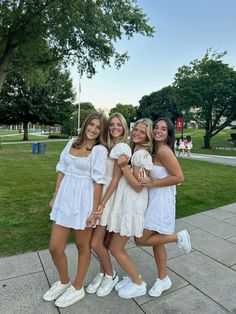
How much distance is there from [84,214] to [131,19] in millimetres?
12210

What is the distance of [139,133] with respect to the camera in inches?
100

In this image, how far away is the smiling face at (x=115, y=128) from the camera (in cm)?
247

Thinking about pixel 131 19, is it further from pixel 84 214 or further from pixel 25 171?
pixel 84 214

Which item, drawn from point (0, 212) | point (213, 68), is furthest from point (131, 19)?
point (213, 68)

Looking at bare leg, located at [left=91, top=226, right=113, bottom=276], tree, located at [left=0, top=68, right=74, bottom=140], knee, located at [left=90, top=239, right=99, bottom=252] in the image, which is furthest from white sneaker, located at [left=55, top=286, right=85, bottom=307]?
tree, located at [left=0, top=68, right=74, bottom=140]

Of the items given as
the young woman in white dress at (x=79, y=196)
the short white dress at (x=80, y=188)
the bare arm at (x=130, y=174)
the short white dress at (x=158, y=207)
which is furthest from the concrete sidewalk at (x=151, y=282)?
the bare arm at (x=130, y=174)

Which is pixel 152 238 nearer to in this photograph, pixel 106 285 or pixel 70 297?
pixel 106 285

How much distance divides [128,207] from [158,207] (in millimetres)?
328

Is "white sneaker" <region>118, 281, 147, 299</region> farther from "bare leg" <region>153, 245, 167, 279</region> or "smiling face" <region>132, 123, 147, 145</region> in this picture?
"smiling face" <region>132, 123, 147, 145</region>

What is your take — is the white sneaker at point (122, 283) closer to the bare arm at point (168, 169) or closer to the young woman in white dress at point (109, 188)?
the young woman in white dress at point (109, 188)

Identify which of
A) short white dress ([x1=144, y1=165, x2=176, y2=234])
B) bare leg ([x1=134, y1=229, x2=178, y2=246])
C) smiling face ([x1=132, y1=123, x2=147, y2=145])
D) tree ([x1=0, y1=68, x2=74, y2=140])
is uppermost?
tree ([x1=0, y1=68, x2=74, y2=140])

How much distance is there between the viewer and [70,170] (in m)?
2.43

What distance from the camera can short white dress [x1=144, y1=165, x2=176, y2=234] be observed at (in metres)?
2.55

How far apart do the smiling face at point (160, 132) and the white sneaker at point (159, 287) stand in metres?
1.49
